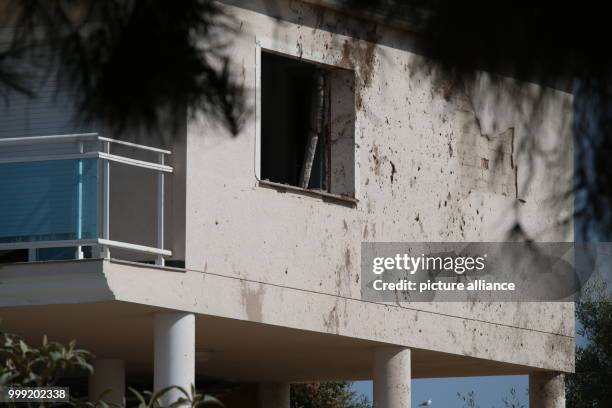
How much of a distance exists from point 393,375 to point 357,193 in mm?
2072

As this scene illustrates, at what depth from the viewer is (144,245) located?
1501 centimetres

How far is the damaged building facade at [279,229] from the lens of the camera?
1435cm

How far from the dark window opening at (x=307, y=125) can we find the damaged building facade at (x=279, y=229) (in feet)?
0.07

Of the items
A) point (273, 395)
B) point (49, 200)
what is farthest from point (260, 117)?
point (273, 395)

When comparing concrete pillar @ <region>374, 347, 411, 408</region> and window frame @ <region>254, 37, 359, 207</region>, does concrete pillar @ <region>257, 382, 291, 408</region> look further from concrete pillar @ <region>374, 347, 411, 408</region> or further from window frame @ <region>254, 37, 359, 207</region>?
window frame @ <region>254, 37, 359, 207</region>

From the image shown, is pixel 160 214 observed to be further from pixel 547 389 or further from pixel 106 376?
pixel 547 389

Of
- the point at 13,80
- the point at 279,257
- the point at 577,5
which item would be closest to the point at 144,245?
the point at 279,257

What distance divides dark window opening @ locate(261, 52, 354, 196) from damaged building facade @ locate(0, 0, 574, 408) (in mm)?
21

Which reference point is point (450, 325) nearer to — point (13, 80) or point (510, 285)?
point (510, 285)

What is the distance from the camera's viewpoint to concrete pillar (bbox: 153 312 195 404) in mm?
14680

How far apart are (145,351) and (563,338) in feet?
18.0

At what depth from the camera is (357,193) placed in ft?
54.5

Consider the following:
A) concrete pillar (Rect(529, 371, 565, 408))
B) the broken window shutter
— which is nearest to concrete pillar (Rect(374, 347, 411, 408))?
the broken window shutter

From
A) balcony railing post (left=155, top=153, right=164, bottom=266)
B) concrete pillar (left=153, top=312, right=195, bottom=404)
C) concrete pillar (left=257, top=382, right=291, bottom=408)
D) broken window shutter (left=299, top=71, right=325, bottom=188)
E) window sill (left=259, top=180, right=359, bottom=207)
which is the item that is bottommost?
concrete pillar (left=153, top=312, right=195, bottom=404)
